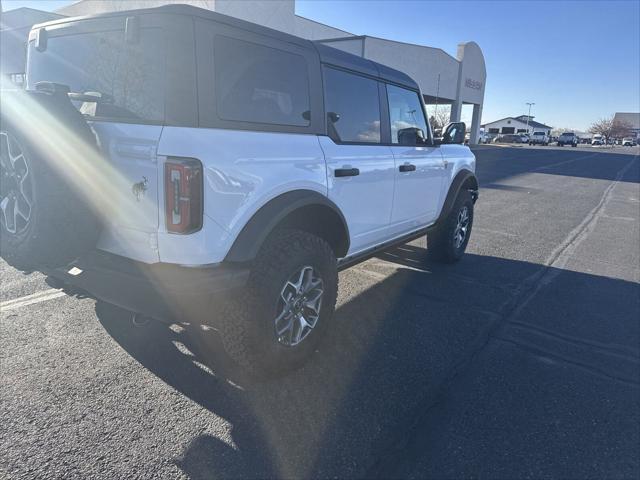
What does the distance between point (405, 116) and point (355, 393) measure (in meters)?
2.72

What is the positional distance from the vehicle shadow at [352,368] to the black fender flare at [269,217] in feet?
3.01

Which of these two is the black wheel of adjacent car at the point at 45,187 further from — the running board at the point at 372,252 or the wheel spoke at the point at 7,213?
the running board at the point at 372,252

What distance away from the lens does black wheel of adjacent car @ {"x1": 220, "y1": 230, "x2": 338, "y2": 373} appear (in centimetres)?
259

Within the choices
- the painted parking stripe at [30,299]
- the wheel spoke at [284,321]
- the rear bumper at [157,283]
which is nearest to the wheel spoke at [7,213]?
the rear bumper at [157,283]

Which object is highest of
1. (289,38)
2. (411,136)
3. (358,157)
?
(289,38)

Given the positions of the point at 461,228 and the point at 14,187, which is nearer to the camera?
the point at 14,187

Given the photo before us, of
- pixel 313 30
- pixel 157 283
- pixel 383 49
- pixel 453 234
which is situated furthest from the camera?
pixel 313 30

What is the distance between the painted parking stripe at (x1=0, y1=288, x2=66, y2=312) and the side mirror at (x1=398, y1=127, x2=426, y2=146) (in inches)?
131

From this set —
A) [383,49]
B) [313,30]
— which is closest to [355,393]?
[383,49]

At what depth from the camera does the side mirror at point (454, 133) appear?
491cm

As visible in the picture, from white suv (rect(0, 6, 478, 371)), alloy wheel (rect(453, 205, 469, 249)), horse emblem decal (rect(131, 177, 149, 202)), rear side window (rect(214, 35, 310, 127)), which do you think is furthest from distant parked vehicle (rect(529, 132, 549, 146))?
horse emblem decal (rect(131, 177, 149, 202))

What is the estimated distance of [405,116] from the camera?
435 centimetres

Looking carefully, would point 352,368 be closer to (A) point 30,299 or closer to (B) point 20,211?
(B) point 20,211

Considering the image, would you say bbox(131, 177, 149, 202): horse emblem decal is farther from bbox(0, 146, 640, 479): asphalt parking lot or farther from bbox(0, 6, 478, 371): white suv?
bbox(0, 146, 640, 479): asphalt parking lot
